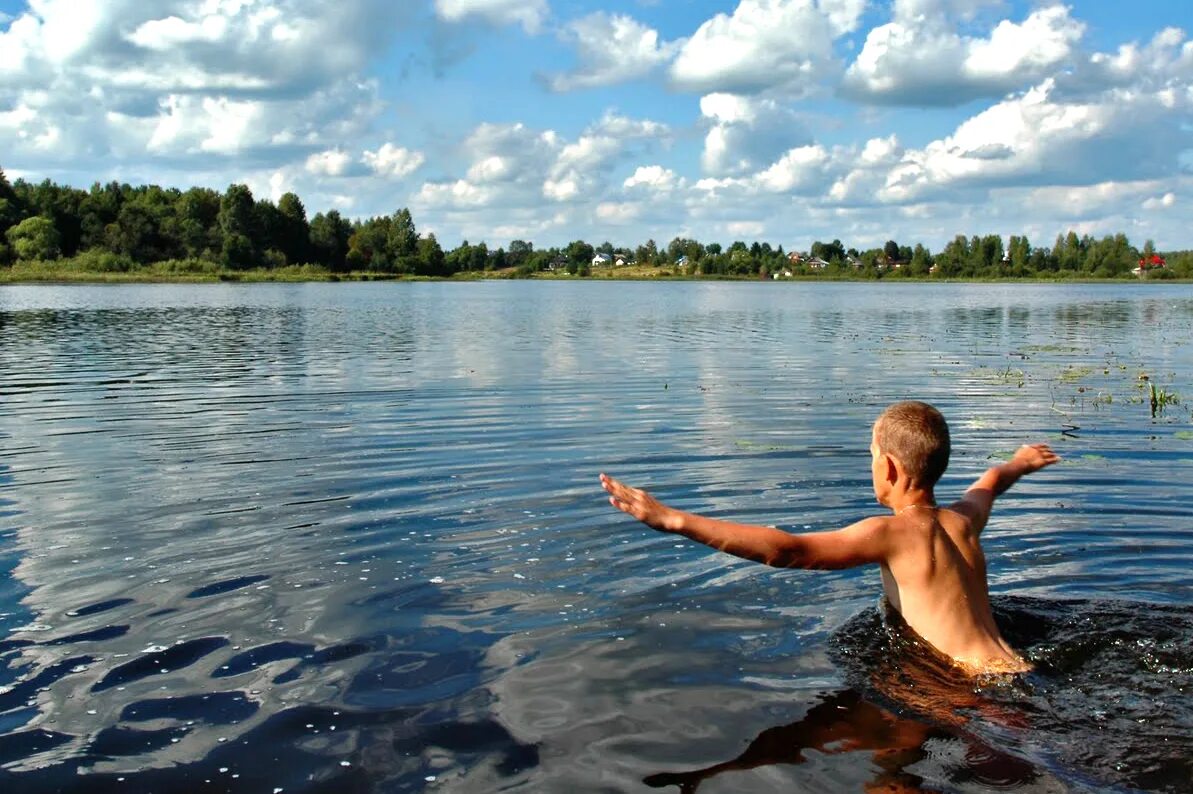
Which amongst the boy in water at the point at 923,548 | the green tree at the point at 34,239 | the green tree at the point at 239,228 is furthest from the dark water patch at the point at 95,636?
the green tree at the point at 239,228

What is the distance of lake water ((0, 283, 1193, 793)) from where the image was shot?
5.96m

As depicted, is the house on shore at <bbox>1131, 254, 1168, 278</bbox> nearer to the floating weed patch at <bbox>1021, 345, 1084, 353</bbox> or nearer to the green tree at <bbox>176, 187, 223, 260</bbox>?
the green tree at <bbox>176, 187, 223, 260</bbox>

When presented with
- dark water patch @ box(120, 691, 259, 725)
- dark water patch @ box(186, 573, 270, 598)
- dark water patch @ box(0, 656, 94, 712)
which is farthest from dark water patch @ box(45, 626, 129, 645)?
dark water patch @ box(120, 691, 259, 725)

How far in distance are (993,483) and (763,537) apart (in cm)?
247

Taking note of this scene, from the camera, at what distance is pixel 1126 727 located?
6.16m

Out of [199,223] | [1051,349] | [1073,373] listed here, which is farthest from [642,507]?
[199,223]

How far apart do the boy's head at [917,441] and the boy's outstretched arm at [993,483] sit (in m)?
0.58

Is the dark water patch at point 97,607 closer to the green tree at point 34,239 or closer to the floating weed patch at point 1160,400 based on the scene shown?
the floating weed patch at point 1160,400

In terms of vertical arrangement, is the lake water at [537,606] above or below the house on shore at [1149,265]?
below

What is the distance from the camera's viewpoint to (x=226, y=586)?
8930 mm

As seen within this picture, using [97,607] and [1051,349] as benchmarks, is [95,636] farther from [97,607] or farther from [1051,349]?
[1051,349]

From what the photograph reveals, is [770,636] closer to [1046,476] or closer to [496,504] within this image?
[496,504]

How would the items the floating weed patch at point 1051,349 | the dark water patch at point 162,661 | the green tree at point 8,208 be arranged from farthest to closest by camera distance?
the green tree at point 8,208 < the floating weed patch at point 1051,349 < the dark water patch at point 162,661

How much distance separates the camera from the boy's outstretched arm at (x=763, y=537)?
17.5 ft
